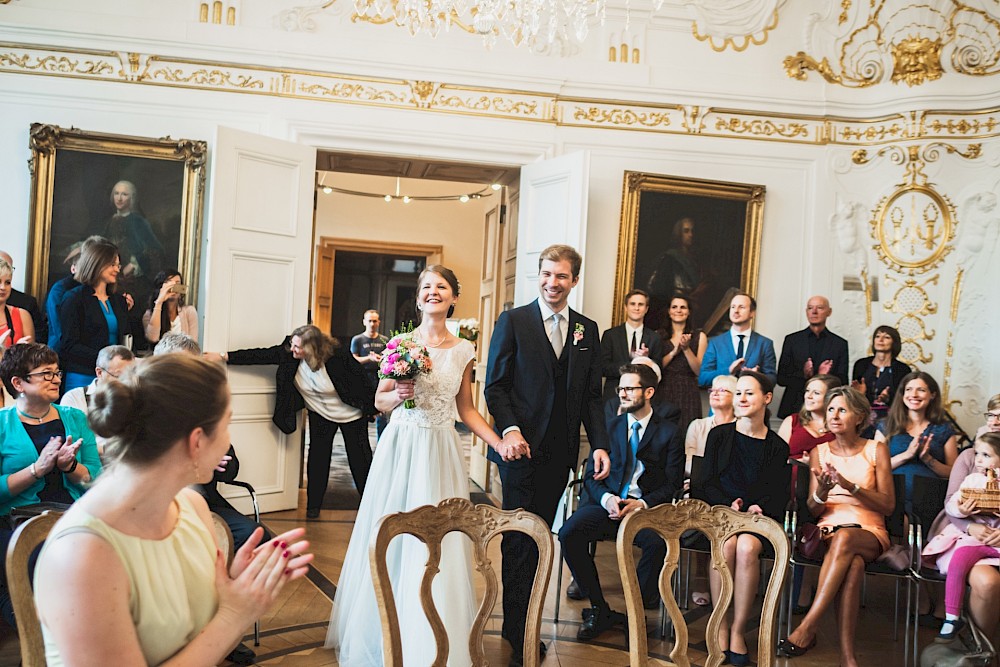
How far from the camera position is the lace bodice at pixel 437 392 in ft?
13.0

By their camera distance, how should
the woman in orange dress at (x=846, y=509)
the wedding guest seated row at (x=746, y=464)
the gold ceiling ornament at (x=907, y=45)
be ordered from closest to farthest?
the woman in orange dress at (x=846, y=509) < the wedding guest seated row at (x=746, y=464) < the gold ceiling ornament at (x=907, y=45)

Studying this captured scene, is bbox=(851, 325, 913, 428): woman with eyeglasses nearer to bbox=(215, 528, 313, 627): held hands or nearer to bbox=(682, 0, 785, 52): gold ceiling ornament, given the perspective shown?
bbox=(682, 0, 785, 52): gold ceiling ornament

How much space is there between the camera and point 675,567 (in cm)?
249

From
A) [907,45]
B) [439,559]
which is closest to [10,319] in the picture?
[439,559]

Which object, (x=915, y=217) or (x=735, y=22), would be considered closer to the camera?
(x=915, y=217)

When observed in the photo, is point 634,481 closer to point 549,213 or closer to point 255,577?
point 549,213

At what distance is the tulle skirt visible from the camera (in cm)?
369

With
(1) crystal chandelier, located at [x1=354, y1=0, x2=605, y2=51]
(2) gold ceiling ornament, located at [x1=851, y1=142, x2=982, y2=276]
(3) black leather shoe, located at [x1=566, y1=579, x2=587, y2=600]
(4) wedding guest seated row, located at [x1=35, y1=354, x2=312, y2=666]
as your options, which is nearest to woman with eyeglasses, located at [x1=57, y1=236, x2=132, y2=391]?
(1) crystal chandelier, located at [x1=354, y1=0, x2=605, y2=51]

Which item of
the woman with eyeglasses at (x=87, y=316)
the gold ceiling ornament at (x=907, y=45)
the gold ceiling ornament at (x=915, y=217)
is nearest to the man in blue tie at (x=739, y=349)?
the gold ceiling ornament at (x=915, y=217)

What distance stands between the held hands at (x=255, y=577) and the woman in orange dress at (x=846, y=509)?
10.8 feet

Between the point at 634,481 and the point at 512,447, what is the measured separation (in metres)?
1.48

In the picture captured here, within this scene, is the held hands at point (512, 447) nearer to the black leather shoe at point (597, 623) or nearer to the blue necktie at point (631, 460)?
the black leather shoe at point (597, 623)

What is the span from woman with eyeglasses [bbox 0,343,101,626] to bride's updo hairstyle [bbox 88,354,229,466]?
2360mm

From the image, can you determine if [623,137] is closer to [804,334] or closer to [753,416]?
[804,334]
